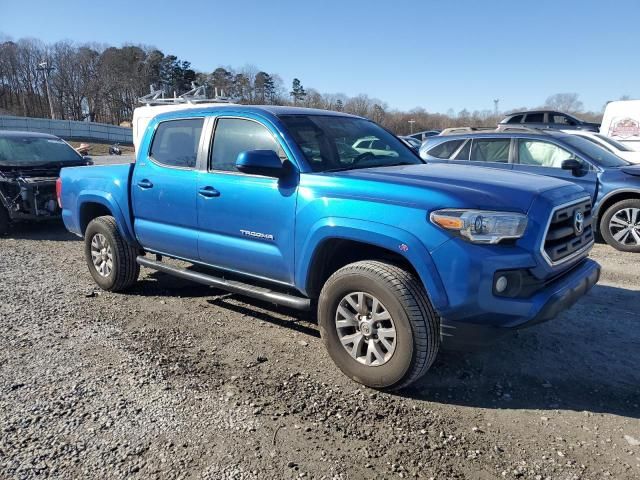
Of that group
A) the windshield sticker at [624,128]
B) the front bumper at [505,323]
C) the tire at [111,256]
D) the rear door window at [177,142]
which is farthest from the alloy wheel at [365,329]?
the windshield sticker at [624,128]

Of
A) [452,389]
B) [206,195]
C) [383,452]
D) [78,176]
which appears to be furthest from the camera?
[78,176]

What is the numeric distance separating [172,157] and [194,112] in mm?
472

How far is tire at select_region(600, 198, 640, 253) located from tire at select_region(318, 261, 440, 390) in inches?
222

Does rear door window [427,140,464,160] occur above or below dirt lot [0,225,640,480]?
above

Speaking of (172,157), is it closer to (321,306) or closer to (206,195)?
(206,195)

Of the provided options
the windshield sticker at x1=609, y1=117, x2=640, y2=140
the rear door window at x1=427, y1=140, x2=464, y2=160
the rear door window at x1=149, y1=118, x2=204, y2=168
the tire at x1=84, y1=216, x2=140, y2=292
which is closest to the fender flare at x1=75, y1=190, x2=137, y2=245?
the tire at x1=84, y1=216, x2=140, y2=292

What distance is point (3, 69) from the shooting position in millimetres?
80312

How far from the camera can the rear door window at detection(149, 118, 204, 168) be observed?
4.58 meters

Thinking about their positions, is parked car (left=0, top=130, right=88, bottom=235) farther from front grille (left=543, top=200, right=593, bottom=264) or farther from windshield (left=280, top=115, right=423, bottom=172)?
front grille (left=543, top=200, right=593, bottom=264)

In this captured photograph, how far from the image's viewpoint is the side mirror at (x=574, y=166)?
7250 millimetres

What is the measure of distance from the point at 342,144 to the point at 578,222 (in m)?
1.87

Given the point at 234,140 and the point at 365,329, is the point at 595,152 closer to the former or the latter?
the point at 234,140

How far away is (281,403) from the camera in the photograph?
3266mm

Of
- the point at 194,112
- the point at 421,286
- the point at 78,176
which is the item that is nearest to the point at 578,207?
the point at 421,286
